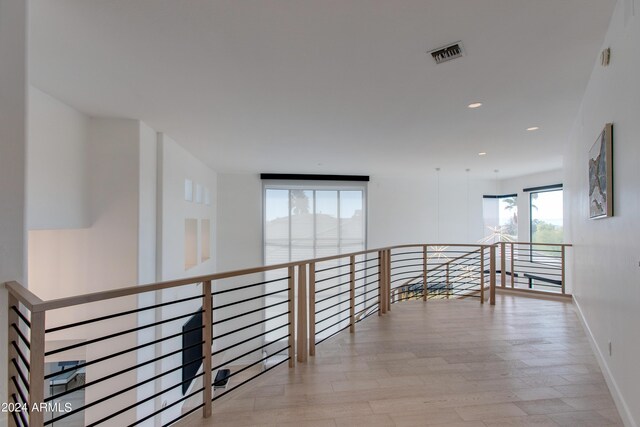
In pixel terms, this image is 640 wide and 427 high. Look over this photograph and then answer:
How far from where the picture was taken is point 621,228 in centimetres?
206

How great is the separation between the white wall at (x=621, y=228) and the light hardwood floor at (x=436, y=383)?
0.30 metres

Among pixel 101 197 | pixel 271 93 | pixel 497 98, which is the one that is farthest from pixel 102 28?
pixel 497 98

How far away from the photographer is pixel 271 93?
3082 millimetres

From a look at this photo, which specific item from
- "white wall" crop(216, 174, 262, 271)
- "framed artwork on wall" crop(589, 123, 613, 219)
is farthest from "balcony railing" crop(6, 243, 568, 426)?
"framed artwork on wall" crop(589, 123, 613, 219)

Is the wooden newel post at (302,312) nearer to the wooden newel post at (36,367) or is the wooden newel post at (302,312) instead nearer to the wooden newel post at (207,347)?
the wooden newel post at (207,347)

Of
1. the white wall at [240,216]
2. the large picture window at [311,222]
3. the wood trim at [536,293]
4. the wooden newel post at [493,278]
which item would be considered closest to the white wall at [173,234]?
the white wall at [240,216]

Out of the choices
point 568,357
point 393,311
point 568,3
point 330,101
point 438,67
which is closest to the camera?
point 568,3

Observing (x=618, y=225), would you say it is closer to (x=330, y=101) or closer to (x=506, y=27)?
(x=506, y=27)

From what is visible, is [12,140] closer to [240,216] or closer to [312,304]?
[312,304]

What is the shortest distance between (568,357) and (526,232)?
6.40m

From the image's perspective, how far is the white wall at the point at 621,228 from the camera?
1.78 m

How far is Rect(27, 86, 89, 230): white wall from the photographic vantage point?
2979 millimetres

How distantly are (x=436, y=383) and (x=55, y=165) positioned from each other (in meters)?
4.02

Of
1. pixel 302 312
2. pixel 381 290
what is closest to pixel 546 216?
pixel 381 290
